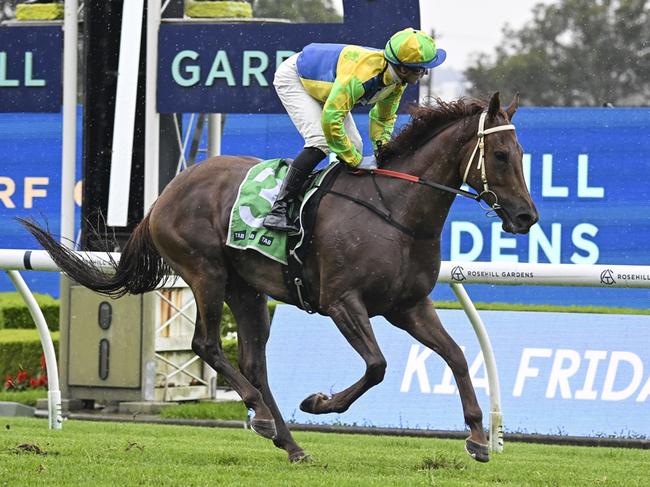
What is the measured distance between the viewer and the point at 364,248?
557 cm

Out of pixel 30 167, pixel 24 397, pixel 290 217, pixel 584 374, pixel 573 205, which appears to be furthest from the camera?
pixel 30 167

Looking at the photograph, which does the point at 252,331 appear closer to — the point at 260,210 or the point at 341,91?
the point at 260,210

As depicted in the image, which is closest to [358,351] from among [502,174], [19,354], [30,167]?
[502,174]

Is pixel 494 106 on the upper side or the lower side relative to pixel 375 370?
upper

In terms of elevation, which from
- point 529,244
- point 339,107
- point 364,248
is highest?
point 339,107

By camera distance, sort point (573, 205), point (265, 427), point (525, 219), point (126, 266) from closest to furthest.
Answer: point (525, 219)
point (265, 427)
point (126, 266)
point (573, 205)

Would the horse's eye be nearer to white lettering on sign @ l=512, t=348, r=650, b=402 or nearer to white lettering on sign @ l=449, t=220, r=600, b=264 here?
white lettering on sign @ l=512, t=348, r=650, b=402

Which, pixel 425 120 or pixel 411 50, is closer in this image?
pixel 411 50

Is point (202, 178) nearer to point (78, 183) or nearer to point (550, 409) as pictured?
point (550, 409)

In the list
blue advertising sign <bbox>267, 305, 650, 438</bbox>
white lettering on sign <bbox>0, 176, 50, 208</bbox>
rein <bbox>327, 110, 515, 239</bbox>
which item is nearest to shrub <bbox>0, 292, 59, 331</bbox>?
white lettering on sign <bbox>0, 176, 50, 208</bbox>

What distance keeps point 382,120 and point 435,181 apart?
497 millimetres

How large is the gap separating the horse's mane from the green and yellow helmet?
19cm

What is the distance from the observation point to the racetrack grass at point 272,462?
200 inches

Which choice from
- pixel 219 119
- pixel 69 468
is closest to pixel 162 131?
pixel 219 119
